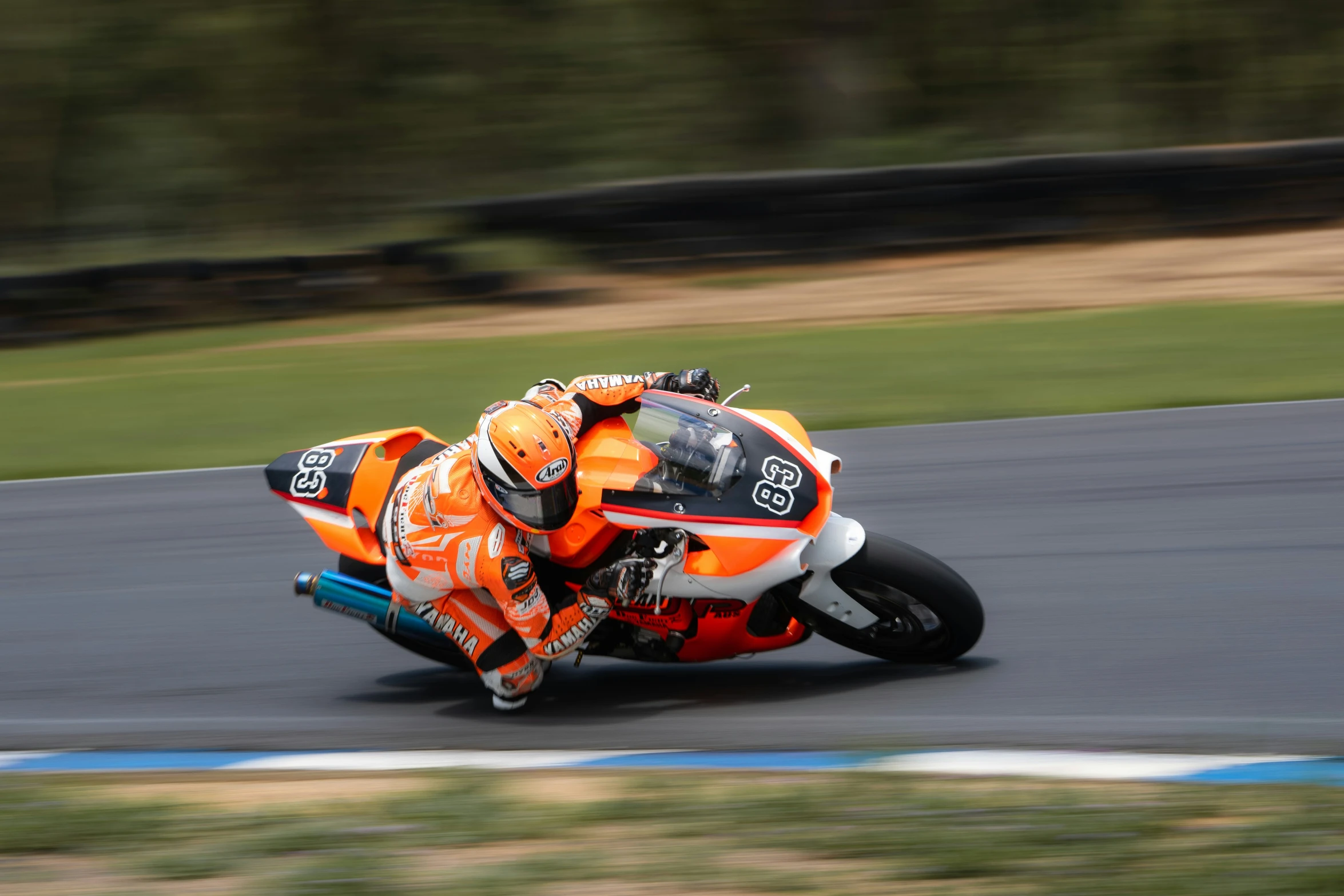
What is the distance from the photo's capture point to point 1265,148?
542 inches

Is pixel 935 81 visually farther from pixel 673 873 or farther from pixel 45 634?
pixel 673 873

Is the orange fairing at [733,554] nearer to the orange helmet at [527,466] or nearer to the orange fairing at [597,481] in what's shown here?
the orange fairing at [597,481]

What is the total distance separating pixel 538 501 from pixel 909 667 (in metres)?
1.56

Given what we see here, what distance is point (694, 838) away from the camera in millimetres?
3689

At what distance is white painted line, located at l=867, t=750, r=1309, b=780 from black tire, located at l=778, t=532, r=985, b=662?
531mm

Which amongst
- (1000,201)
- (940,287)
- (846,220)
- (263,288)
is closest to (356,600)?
(940,287)

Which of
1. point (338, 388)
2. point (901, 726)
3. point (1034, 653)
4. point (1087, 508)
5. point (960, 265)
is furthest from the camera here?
point (960, 265)

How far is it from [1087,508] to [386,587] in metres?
3.41

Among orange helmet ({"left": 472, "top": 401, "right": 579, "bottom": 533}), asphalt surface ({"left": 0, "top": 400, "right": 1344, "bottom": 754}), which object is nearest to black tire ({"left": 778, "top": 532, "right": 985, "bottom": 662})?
asphalt surface ({"left": 0, "top": 400, "right": 1344, "bottom": 754})

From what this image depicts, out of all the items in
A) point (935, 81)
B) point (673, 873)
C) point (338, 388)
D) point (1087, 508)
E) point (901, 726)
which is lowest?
point (673, 873)

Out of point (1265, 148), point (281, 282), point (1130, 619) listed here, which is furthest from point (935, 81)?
point (1130, 619)

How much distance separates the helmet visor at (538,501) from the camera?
169 inches

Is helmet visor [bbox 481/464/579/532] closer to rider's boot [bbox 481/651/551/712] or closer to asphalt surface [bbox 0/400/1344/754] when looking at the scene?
rider's boot [bbox 481/651/551/712]

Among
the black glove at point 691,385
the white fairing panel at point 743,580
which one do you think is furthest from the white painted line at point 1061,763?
the black glove at point 691,385
